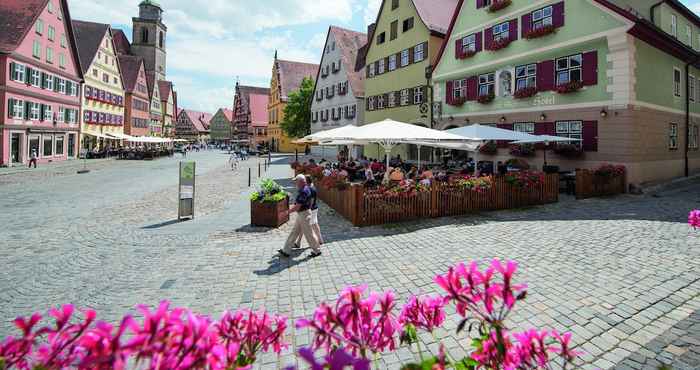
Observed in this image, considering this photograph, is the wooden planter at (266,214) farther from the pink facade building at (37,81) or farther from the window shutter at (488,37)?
the pink facade building at (37,81)

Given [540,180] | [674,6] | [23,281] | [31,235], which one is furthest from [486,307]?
[674,6]

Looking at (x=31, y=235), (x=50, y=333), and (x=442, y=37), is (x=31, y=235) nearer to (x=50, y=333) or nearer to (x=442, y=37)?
(x=50, y=333)

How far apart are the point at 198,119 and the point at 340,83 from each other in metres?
110

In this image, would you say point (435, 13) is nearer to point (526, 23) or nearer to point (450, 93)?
point (450, 93)

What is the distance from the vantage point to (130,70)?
6134 centimetres

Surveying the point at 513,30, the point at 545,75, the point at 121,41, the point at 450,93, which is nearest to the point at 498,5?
the point at 513,30

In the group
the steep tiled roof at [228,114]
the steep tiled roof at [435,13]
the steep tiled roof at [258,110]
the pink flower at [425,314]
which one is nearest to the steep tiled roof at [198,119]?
the steep tiled roof at [228,114]

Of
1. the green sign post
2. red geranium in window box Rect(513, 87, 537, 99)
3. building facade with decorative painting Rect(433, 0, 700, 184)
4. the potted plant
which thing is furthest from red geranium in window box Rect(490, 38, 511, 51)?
the green sign post

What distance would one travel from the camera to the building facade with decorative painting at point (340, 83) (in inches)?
1574

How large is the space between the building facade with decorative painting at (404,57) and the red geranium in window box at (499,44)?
6443mm

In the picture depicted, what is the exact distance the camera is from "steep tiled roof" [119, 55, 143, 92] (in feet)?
197

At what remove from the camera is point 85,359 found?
3.71ft

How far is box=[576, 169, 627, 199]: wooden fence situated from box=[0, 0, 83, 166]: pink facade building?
39308mm

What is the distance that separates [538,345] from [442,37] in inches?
1152
